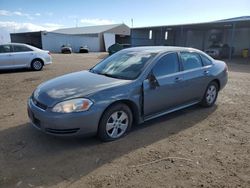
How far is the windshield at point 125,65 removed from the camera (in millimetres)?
4340

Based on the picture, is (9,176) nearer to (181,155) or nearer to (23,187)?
(23,187)

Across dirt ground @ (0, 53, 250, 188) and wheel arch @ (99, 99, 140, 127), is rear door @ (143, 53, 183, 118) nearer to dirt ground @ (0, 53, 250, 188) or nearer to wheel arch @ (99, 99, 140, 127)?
wheel arch @ (99, 99, 140, 127)

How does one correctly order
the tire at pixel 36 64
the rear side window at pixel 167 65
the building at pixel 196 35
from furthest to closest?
the building at pixel 196 35
the tire at pixel 36 64
the rear side window at pixel 167 65

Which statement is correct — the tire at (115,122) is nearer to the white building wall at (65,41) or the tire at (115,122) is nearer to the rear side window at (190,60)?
the rear side window at (190,60)

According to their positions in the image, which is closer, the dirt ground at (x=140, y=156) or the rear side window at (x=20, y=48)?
the dirt ground at (x=140, y=156)

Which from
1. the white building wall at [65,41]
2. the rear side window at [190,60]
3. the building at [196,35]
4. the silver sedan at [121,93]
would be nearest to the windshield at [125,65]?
the silver sedan at [121,93]

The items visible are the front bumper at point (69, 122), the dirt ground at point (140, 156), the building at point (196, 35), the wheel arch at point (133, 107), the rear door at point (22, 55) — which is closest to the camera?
the dirt ground at point (140, 156)

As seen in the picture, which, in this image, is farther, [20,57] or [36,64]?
[36,64]

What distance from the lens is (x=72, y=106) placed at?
355 centimetres

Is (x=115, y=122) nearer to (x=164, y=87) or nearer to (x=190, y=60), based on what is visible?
(x=164, y=87)

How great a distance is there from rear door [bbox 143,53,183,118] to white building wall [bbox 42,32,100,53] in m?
39.5

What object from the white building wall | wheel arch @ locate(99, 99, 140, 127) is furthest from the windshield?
the white building wall

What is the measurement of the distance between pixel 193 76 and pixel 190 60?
0.38m

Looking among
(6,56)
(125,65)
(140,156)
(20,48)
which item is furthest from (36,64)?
(140,156)
